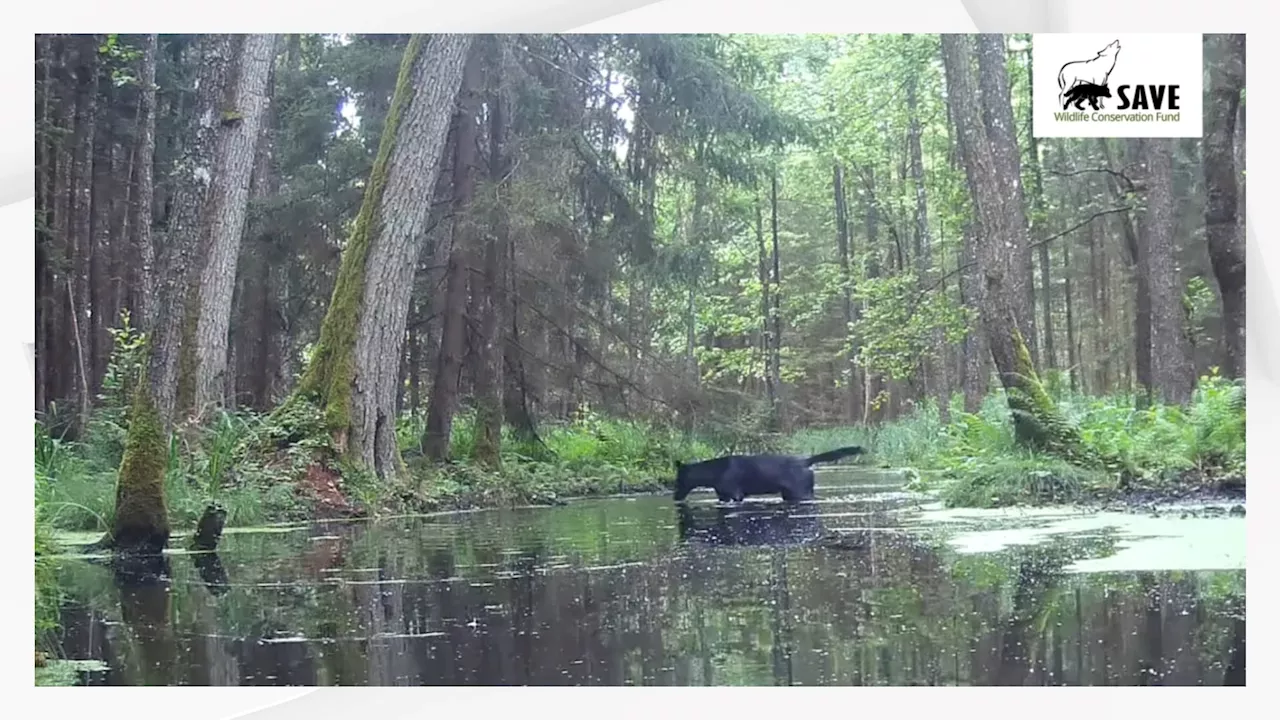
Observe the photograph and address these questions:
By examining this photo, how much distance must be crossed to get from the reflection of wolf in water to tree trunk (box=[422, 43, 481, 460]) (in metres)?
1.11

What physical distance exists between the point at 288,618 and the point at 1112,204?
387 centimetres

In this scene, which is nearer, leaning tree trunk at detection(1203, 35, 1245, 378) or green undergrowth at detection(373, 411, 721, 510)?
leaning tree trunk at detection(1203, 35, 1245, 378)

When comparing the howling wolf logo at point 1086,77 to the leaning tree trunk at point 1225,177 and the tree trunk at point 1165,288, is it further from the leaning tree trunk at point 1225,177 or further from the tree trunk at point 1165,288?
the leaning tree trunk at point 1225,177

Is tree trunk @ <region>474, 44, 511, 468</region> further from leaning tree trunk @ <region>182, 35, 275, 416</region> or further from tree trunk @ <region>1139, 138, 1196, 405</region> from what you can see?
tree trunk @ <region>1139, 138, 1196, 405</region>

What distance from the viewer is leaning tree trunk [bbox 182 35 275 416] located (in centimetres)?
584

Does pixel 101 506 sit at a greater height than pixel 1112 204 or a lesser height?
lesser

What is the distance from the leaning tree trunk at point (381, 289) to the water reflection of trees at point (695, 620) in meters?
0.62

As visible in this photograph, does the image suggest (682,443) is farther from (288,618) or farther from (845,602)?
(288,618)

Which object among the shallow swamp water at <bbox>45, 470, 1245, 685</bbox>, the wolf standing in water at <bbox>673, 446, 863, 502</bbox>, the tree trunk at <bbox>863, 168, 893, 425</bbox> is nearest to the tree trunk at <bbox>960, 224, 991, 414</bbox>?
the tree trunk at <bbox>863, 168, 893, 425</bbox>

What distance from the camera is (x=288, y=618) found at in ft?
18.3

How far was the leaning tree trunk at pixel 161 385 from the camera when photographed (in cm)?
580

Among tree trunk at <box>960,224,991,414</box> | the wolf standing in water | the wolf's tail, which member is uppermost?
tree trunk at <box>960,224,991,414</box>

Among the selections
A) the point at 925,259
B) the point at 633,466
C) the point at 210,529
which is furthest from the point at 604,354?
the point at 210,529
